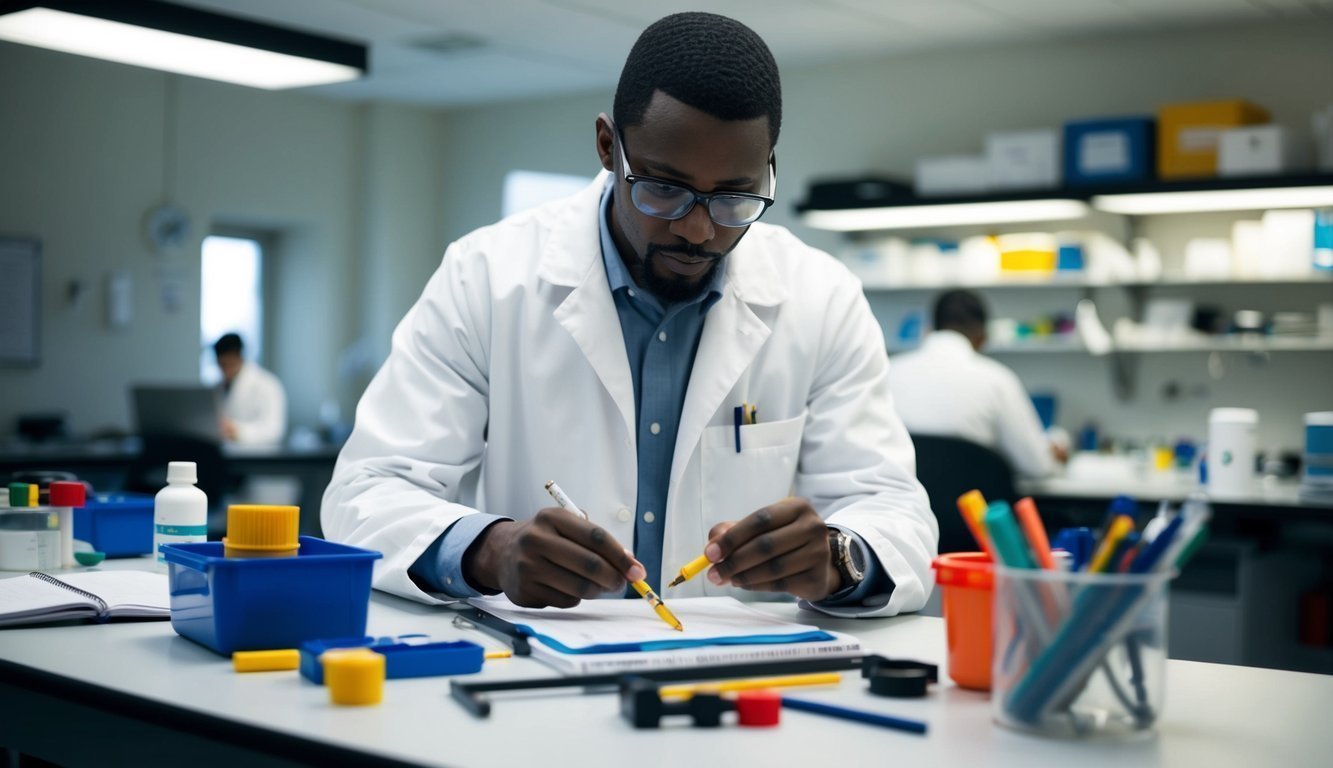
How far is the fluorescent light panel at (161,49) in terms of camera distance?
2859mm

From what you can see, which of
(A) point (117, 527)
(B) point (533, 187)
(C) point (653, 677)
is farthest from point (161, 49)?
(B) point (533, 187)

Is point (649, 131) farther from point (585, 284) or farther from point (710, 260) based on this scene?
point (585, 284)

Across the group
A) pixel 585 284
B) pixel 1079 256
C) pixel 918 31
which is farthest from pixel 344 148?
pixel 585 284

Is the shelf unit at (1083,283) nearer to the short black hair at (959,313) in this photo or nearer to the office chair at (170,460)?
the short black hair at (959,313)

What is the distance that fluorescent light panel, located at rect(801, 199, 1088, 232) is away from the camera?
223 inches

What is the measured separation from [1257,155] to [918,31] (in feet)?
5.25

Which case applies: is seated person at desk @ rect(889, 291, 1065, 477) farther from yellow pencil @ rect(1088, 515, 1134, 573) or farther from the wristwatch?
yellow pencil @ rect(1088, 515, 1134, 573)

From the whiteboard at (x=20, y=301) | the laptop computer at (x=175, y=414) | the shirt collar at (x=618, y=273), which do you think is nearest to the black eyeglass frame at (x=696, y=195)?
the shirt collar at (x=618, y=273)

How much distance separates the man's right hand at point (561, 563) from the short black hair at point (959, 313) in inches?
142

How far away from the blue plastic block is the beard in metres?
0.61

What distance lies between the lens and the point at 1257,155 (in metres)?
5.07

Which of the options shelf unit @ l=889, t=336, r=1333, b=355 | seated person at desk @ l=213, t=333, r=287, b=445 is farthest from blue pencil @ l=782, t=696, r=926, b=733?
seated person at desk @ l=213, t=333, r=287, b=445

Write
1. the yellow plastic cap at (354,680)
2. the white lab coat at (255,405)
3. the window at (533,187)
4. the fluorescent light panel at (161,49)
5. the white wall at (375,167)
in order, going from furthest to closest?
the window at (533,187)
the white lab coat at (255,405)
the white wall at (375,167)
the fluorescent light panel at (161,49)
the yellow plastic cap at (354,680)

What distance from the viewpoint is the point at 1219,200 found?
5277 millimetres
